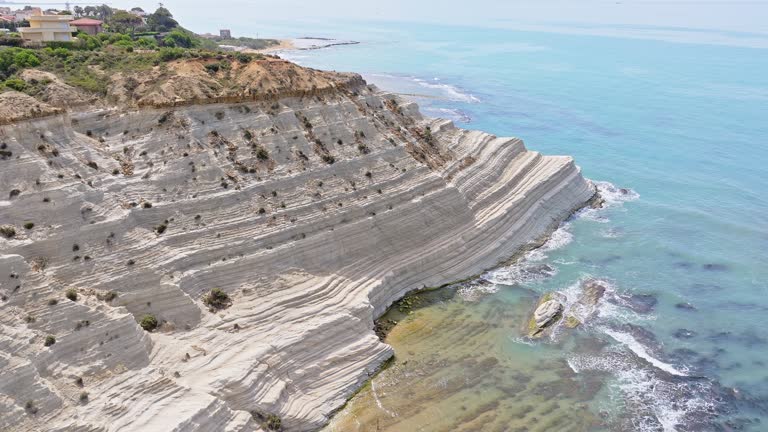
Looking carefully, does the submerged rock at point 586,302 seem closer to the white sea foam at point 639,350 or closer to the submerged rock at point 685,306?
the white sea foam at point 639,350

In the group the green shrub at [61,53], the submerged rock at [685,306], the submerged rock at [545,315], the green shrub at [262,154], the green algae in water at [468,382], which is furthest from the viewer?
the green shrub at [61,53]

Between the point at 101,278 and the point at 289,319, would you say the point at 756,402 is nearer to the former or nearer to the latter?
the point at 289,319

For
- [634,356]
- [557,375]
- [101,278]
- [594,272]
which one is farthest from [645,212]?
[101,278]

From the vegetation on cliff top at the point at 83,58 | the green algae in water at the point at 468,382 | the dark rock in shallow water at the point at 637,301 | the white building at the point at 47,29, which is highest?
the white building at the point at 47,29

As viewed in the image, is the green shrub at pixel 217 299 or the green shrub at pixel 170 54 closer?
the green shrub at pixel 217 299

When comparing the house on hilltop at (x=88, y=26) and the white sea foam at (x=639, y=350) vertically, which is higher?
the house on hilltop at (x=88, y=26)

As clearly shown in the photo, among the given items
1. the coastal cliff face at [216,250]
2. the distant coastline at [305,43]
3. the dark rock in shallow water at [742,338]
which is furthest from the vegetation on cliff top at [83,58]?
the distant coastline at [305,43]
